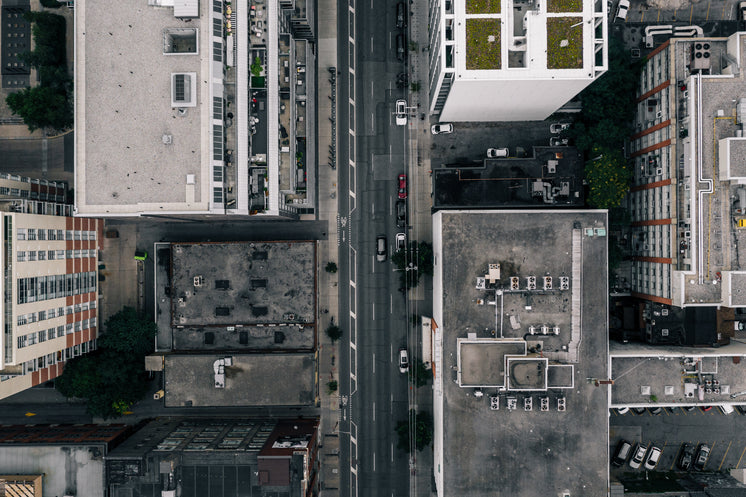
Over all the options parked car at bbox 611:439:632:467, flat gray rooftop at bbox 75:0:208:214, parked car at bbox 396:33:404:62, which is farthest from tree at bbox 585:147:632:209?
flat gray rooftop at bbox 75:0:208:214

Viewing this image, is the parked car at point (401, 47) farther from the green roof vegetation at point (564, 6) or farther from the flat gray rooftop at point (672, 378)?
the flat gray rooftop at point (672, 378)

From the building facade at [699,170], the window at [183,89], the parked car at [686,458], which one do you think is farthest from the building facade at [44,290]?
the parked car at [686,458]

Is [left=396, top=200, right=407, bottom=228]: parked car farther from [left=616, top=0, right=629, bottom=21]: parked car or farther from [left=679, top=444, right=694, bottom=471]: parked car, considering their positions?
[left=679, top=444, right=694, bottom=471]: parked car

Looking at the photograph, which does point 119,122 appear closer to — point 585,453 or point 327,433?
point 327,433

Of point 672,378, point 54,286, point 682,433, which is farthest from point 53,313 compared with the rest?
point 682,433

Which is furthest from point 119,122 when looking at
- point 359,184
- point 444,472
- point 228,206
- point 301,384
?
point 444,472

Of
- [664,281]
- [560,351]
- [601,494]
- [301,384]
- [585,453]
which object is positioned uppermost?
[664,281]
